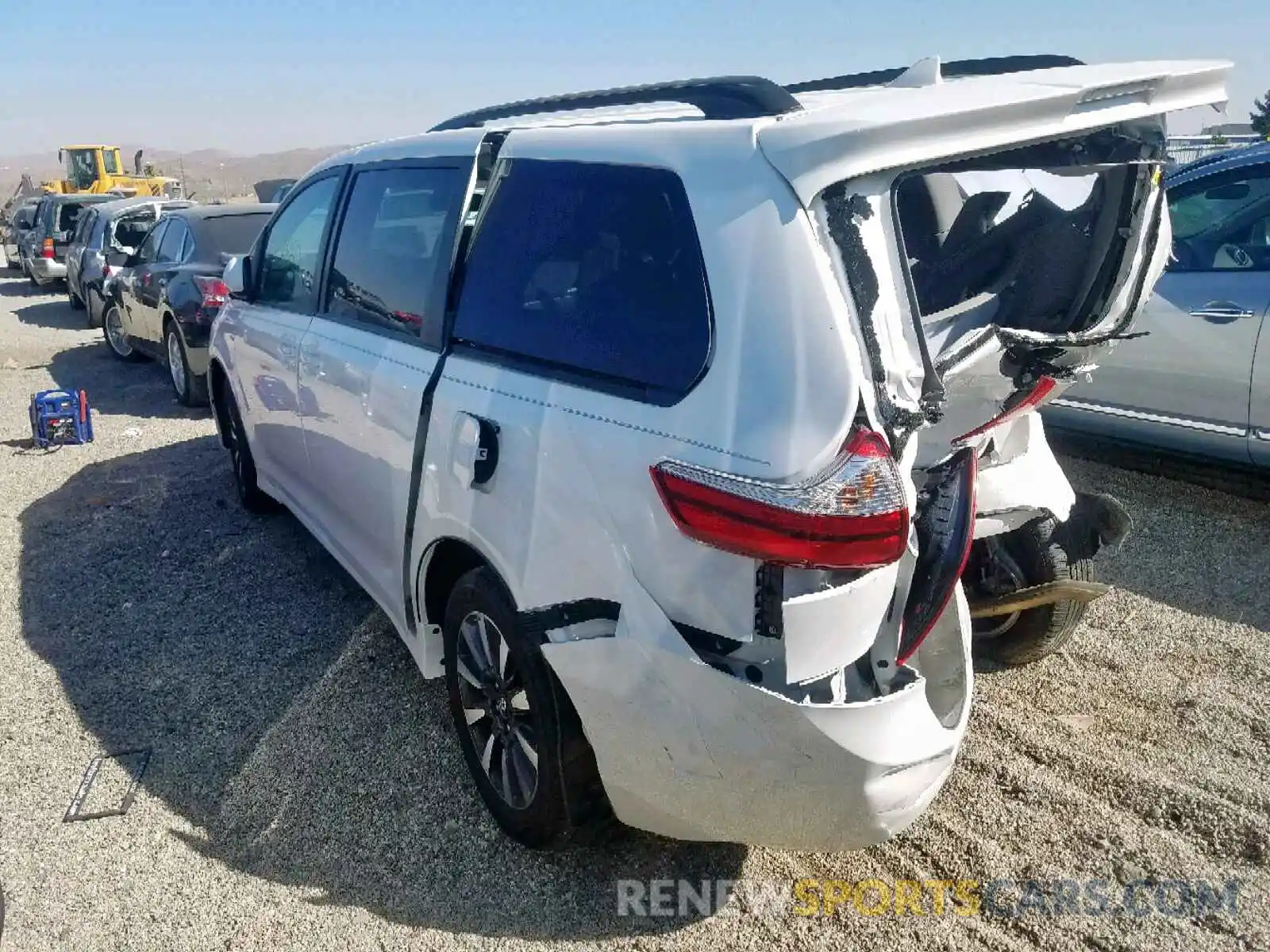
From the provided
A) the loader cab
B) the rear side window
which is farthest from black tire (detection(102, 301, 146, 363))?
the loader cab

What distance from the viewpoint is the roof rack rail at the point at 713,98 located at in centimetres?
239

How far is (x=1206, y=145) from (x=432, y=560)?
13739 mm

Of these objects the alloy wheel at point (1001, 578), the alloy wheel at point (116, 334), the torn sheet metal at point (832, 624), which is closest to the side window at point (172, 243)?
the alloy wheel at point (116, 334)

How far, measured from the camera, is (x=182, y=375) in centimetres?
852

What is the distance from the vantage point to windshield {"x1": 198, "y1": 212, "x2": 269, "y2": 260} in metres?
8.91

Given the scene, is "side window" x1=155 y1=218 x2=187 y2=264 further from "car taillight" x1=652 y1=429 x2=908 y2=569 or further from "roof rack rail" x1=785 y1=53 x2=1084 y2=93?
"car taillight" x1=652 y1=429 x2=908 y2=569

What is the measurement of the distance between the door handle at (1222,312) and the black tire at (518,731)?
3952mm

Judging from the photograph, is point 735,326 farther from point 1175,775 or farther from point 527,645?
point 1175,775

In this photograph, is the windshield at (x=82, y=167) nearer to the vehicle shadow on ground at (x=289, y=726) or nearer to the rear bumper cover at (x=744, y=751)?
the vehicle shadow on ground at (x=289, y=726)

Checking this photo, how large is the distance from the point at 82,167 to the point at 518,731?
A: 35.9m

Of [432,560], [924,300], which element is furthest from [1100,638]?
[432,560]

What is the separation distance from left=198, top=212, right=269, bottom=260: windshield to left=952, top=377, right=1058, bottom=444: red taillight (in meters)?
7.65

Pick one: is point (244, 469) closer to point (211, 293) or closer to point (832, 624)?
point (211, 293)

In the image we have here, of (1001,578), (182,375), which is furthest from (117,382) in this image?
(1001,578)
